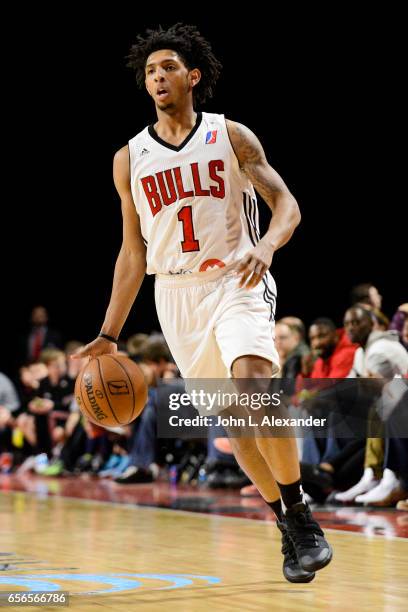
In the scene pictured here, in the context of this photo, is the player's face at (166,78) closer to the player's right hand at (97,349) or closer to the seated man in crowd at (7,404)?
the player's right hand at (97,349)

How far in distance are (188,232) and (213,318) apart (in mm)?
326

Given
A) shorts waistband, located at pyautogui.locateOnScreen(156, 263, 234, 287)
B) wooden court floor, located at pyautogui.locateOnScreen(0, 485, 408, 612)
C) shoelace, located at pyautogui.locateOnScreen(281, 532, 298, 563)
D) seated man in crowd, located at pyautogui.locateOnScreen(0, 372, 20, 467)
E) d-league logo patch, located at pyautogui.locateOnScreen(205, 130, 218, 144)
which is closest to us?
wooden court floor, located at pyautogui.locateOnScreen(0, 485, 408, 612)

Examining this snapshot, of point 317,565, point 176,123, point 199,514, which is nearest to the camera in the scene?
point 317,565

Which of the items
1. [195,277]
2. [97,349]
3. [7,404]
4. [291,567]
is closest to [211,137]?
[195,277]

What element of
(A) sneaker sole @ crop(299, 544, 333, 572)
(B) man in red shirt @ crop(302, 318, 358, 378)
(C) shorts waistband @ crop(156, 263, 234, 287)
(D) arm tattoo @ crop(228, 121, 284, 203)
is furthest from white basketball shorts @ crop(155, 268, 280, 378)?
(B) man in red shirt @ crop(302, 318, 358, 378)

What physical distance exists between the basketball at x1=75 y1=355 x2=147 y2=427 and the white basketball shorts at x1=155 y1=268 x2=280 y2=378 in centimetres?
20

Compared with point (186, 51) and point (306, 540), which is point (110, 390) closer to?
point (306, 540)

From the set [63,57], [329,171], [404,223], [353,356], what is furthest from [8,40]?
[353,356]

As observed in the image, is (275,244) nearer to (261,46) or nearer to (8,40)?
(261,46)

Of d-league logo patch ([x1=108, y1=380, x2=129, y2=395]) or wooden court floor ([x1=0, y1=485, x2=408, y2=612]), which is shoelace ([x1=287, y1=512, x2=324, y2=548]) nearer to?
wooden court floor ([x1=0, y1=485, x2=408, y2=612])

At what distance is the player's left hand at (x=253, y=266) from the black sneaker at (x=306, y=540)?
0.77 metres

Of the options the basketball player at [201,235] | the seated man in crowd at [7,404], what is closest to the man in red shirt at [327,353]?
the basketball player at [201,235]

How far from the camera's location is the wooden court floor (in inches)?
112

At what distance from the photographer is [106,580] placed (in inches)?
128
